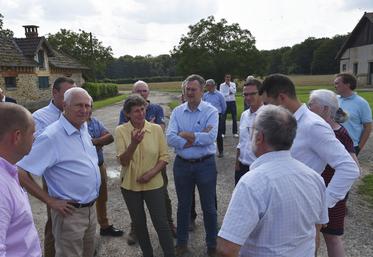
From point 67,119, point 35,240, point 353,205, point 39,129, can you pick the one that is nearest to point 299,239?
point 35,240

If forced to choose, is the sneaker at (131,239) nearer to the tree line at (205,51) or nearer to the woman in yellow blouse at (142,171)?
the woman in yellow blouse at (142,171)

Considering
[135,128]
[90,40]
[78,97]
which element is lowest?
[135,128]

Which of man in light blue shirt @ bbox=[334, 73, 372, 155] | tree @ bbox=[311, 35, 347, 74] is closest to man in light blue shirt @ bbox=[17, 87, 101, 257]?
man in light blue shirt @ bbox=[334, 73, 372, 155]

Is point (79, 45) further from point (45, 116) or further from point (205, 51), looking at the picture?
point (45, 116)

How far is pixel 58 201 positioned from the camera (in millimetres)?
3031

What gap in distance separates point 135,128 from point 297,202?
2.29 m

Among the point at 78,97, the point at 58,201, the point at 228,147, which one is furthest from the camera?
the point at 228,147

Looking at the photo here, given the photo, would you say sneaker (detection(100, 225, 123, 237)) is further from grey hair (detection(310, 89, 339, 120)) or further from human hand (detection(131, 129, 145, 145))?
grey hair (detection(310, 89, 339, 120))

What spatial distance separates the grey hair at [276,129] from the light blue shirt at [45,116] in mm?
2741

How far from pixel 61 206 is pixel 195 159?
1719 mm

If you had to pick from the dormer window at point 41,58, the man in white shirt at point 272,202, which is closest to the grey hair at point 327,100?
the man in white shirt at point 272,202

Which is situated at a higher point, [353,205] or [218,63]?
[218,63]

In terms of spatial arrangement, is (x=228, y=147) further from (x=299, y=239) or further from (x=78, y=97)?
(x=299, y=239)

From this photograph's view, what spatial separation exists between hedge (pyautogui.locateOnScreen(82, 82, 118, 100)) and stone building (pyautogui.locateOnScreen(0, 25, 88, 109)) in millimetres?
→ 3040
